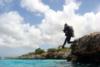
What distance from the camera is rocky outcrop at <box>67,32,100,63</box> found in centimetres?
3808

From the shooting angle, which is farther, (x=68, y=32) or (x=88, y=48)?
(x=68, y=32)

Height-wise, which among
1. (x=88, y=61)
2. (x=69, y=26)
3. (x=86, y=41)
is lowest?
(x=88, y=61)

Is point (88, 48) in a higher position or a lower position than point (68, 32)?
lower

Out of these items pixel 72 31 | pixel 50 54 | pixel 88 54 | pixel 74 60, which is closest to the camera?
pixel 88 54

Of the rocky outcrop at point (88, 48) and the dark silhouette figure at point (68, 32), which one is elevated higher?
the dark silhouette figure at point (68, 32)

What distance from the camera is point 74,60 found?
47469 mm

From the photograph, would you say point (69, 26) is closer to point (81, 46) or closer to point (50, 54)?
point (81, 46)

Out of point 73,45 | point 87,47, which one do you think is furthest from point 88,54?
point 73,45

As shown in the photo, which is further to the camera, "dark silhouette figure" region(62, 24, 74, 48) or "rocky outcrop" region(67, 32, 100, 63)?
"dark silhouette figure" region(62, 24, 74, 48)

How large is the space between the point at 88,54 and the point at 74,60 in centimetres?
767

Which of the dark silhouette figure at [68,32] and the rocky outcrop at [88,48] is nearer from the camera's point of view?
the rocky outcrop at [88,48]

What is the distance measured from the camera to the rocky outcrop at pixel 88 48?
3808 cm

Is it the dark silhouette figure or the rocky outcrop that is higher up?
the dark silhouette figure

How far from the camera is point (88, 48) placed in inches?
1550
